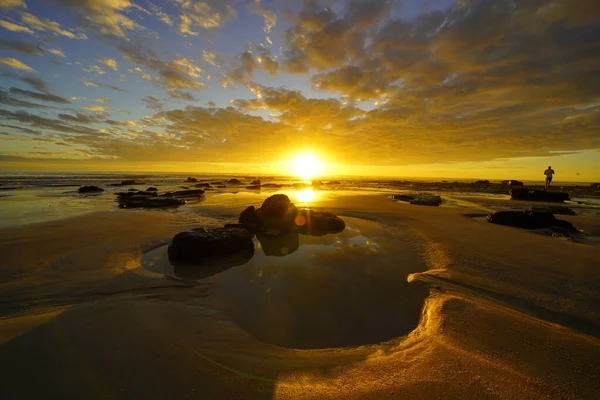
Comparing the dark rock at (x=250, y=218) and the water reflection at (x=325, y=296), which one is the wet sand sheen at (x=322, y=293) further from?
the dark rock at (x=250, y=218)

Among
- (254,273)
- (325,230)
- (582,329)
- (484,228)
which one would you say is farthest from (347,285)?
(484,228)

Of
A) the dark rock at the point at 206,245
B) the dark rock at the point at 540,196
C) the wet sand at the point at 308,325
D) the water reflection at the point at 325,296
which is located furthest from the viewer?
the dark rock at the point at 540,196

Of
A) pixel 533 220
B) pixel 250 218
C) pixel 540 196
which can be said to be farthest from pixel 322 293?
pixel 540 196

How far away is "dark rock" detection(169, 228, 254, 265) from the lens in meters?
7.51

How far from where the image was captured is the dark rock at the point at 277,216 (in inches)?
453

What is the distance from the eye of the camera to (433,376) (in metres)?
2.95

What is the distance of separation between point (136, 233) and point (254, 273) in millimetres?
6601

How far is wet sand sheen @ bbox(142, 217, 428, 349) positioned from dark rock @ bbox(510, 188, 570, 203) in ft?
85.0

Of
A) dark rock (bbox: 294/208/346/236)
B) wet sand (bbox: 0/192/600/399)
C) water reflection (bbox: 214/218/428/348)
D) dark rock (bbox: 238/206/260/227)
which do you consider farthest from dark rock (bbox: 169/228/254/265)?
dark rock (bbox: 294/208/346/236)

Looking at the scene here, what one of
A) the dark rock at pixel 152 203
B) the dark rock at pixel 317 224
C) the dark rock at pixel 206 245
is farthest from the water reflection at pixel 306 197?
the dark rock at pixel 206 245

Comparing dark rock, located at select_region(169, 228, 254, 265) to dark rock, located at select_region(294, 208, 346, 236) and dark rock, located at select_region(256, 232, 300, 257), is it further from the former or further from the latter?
dark rock, located at select_region(294, 208, 346, 236)

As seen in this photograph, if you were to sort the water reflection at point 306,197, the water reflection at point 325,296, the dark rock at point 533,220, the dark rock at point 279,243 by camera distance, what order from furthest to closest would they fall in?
the water reflection at point 306,197
the dark rock at point 533,220
the dark rock at point 279,243
the water reflection at point 325,296

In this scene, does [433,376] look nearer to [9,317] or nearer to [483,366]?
[483,366]

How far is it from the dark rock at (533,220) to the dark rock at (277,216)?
1021 cm
